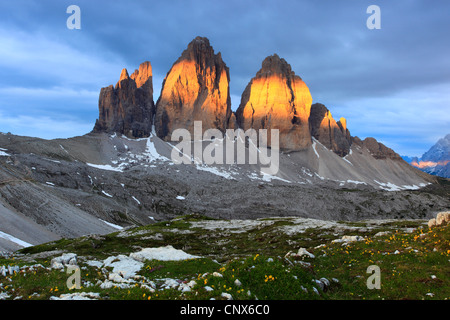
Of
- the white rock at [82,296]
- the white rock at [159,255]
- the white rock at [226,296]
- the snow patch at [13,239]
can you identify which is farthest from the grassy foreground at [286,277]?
the snow patch at [13,239]

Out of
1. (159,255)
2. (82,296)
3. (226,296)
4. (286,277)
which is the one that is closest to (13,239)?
(159,255)

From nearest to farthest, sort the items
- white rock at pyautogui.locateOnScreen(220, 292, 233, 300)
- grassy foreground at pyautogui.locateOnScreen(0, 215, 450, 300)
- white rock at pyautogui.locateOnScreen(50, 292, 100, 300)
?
white rock at pyautogui.locateOnScreen(220, 292, 233, 300)
white rock at pyautogui.locateOnScreen(50, 292, 100, 300)
grassy foreground at pyautogui.locateOnScreen(0, 215, 450, 300)

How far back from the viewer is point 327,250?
2558 centimetres

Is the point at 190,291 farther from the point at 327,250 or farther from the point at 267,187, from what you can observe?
the point at 267,187

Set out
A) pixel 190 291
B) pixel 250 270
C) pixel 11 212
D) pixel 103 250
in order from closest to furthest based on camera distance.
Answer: pixel 190 291, pixel 250 270, pixel 103 250, pixel 11 212

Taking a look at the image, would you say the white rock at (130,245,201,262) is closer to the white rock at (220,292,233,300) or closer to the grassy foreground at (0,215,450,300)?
the grassy foreground at (0,215,450,300)

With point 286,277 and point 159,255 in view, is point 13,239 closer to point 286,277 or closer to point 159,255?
point 159,255

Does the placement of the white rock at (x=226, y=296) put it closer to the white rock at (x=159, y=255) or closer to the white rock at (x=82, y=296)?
the white rock at (x=82, y=296)

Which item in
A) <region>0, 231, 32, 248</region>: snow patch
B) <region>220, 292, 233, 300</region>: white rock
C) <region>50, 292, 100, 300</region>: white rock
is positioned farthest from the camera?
<region>0, 231, 32, 248</region>: snow patch

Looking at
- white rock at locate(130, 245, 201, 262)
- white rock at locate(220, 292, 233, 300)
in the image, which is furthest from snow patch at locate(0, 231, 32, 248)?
white rock at locate(220, 292, 233, 300)
